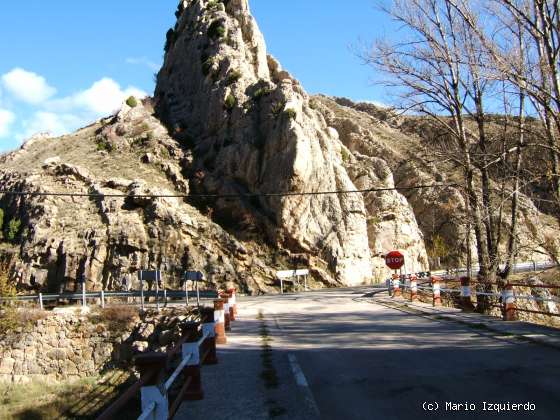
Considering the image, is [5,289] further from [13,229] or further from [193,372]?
[193,372]

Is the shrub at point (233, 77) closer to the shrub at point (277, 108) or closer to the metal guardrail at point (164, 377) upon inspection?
the shrub at point (277, 108)

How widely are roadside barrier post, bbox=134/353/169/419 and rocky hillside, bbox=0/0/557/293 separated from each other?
83.2 feet

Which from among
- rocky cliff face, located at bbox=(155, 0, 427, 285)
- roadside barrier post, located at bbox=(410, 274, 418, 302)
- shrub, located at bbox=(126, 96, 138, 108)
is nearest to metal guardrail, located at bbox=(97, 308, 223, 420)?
roadside barrier post, located at bbox=(410, 274, 418, 302)

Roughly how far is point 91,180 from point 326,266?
768 inches

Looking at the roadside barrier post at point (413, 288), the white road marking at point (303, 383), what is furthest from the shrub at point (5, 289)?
the white road marking at point (303, 383)

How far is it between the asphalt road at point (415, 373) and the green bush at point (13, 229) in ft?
98.8

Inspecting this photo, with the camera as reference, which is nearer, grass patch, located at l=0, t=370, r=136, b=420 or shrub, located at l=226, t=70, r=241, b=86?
grass patch, located at l=0, t=370, r=136, b=420

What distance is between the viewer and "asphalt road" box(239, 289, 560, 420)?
6.19 metres

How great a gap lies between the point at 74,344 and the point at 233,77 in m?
32.8

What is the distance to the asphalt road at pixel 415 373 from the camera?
20.3ft

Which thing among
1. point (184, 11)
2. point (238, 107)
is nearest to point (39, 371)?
point (238, 107)

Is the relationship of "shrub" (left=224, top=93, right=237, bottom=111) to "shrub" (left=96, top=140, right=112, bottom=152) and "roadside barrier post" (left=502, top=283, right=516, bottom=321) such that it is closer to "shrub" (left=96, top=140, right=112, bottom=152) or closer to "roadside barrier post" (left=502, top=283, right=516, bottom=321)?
"shrub" (left=96, top=140, right=112, bottom=152)

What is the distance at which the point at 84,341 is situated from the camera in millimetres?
23688

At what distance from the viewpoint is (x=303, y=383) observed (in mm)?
7781
